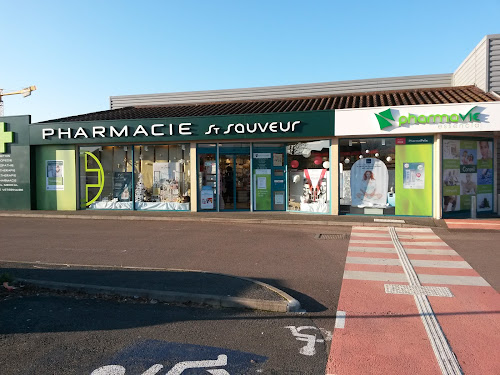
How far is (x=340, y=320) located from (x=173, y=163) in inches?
554

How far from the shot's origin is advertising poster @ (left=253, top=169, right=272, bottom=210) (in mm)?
17375

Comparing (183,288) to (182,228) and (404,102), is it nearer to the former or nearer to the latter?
(182,228)

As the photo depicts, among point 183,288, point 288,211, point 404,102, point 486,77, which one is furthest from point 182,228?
point 486,77

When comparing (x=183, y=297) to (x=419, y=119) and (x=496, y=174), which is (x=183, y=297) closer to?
(x=419, y=119)

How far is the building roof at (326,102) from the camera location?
1655 cm

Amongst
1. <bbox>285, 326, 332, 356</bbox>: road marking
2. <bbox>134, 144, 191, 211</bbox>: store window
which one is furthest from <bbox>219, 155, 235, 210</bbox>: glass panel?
<bbox>285, 326, 332, 356</bbox>: road marking

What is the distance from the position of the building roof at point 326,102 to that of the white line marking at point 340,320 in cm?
1254

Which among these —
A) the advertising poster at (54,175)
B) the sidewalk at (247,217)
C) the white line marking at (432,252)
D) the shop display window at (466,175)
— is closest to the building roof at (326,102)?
the shop display window at (466,175)

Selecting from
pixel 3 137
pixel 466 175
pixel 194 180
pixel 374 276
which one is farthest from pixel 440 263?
pixel 3 137

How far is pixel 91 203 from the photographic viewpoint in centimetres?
1911

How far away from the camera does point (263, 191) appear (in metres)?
17.4

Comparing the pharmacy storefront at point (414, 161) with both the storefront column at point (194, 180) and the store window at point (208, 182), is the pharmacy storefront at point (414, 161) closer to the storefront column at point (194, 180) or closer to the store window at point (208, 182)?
the store window at point (208, 182)

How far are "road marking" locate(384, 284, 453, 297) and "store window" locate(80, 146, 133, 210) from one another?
1427 centimetres

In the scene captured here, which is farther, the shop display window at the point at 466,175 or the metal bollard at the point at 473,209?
the shop display window at the point at 466,175
